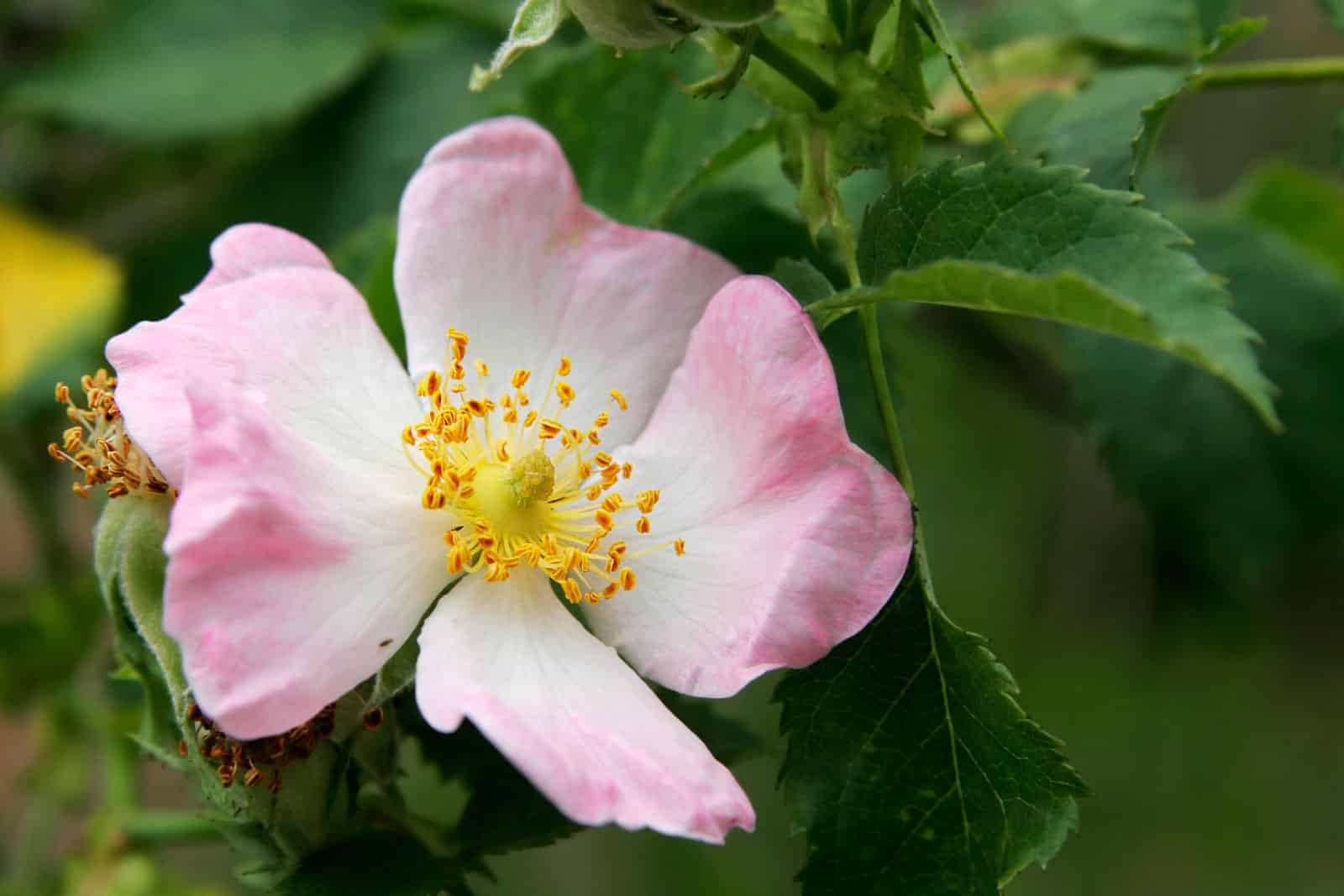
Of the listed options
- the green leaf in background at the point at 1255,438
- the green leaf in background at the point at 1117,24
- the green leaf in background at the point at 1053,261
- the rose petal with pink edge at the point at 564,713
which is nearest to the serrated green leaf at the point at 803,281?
the green leaf in background at the point at 1053,261

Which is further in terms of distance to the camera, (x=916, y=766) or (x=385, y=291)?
(x=385, y=291)

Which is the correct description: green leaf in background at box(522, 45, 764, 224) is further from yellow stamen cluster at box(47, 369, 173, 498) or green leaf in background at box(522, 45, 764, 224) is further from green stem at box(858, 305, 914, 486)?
yellow stamen cluster at box(47, 369, 173, 498)

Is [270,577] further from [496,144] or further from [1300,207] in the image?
[1300,207]

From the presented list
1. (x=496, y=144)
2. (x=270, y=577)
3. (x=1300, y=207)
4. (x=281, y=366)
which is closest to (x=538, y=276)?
(x=496, y=144)

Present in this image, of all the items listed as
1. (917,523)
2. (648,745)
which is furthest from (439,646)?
(917,523)

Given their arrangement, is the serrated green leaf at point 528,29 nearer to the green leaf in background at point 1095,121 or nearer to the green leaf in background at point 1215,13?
the green leaf in background at point 1095,121

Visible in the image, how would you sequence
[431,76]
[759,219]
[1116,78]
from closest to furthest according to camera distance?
[759,219] < [1116,78] < [431,76]

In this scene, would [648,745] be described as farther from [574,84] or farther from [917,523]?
[574,84]
